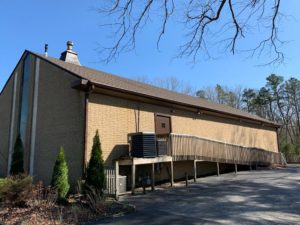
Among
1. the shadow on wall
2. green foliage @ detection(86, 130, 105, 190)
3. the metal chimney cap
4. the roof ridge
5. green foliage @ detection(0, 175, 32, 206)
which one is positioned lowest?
green foliage @ detection(0, 175, 32, 206)

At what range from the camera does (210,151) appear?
55.0 feet

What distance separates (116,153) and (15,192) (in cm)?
441

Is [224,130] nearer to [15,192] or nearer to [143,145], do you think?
[143,145]

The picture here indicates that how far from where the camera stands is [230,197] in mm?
10500

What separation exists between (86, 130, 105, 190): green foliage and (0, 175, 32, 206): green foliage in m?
1.92

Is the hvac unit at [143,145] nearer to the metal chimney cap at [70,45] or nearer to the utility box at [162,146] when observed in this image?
the utility box at [162,146]

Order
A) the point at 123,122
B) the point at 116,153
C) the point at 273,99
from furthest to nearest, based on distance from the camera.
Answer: the point at 273,99, the point at 123,122, the point at 116,153

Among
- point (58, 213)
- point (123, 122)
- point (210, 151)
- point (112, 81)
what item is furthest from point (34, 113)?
point (210, 151)

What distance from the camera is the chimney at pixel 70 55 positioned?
63.8 feet

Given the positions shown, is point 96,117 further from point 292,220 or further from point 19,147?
point 292,220

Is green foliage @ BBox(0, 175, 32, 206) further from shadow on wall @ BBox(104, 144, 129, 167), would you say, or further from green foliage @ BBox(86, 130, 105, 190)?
shadow on wall @ BBox(104, 144, 129, 167)

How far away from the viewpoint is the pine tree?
47.5 feet

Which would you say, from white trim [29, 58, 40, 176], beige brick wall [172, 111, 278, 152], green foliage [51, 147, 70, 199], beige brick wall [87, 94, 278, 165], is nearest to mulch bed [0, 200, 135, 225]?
green foliage [51, 147, 70, 199]

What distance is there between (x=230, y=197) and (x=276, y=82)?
39666 mm
